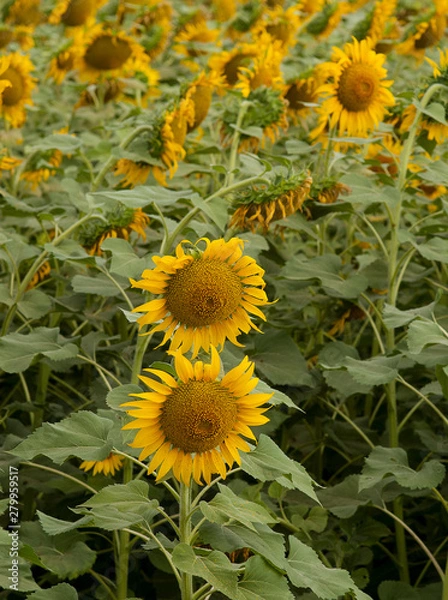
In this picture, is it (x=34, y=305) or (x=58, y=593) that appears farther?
(x=34, y=305)

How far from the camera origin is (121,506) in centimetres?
139

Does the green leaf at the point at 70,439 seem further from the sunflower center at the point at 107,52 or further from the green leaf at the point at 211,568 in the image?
the sunflower center at the point at 107,52

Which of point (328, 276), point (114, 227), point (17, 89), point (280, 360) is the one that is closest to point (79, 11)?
point (17, 89)

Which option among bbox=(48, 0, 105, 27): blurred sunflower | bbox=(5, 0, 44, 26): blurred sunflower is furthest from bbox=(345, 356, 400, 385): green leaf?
bbox=(5, 0, 44, 26): blurred sunflower

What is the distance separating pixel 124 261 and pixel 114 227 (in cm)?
35

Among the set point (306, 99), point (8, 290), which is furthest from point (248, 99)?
point (8, 290)

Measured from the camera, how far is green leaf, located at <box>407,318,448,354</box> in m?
1.63

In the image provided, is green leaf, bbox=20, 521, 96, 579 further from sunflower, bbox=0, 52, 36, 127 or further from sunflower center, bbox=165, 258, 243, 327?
sunflower, bbox=0, 52, 36, 127

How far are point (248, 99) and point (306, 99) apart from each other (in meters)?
0.34

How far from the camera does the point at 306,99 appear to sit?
2916mm

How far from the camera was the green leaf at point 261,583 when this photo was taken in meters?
1.33

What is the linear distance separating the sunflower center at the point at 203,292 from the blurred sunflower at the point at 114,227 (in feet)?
2.28

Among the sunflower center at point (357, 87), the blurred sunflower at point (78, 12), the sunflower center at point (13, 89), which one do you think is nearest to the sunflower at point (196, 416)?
the sunflower center at point (357, 87)

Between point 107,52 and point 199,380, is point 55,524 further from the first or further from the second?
point 107,52
